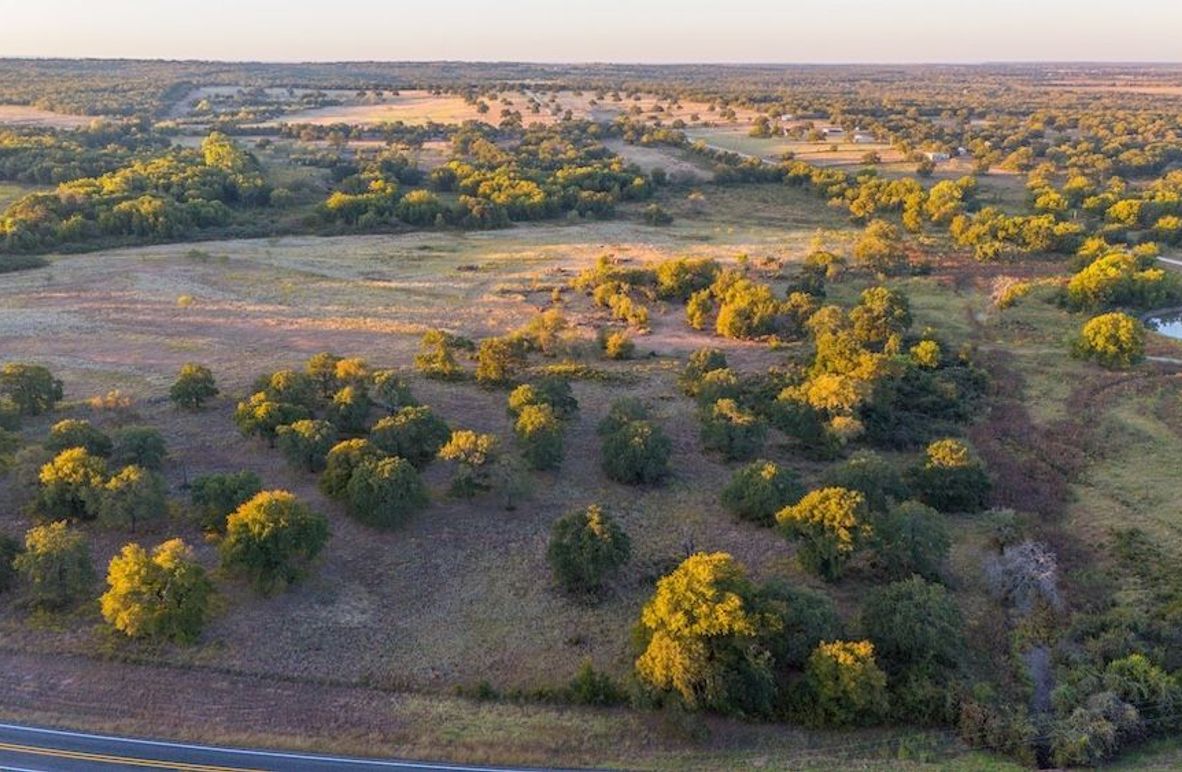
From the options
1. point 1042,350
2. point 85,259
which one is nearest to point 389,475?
point 1042,350

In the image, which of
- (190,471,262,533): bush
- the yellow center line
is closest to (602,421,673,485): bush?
(190,471,262,533): bush

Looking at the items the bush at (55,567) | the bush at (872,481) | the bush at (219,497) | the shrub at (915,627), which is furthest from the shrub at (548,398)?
the shrub at (915,627)

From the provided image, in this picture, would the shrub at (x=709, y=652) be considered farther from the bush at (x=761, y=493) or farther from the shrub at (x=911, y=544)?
the bush at (x=761, y=493)

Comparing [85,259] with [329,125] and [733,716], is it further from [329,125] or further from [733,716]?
[329,125]

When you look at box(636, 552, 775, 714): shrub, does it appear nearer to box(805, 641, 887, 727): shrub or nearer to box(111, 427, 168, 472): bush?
box(805, 641, 887, 727): shrub

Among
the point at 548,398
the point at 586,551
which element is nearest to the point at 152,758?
the point at 586,551
